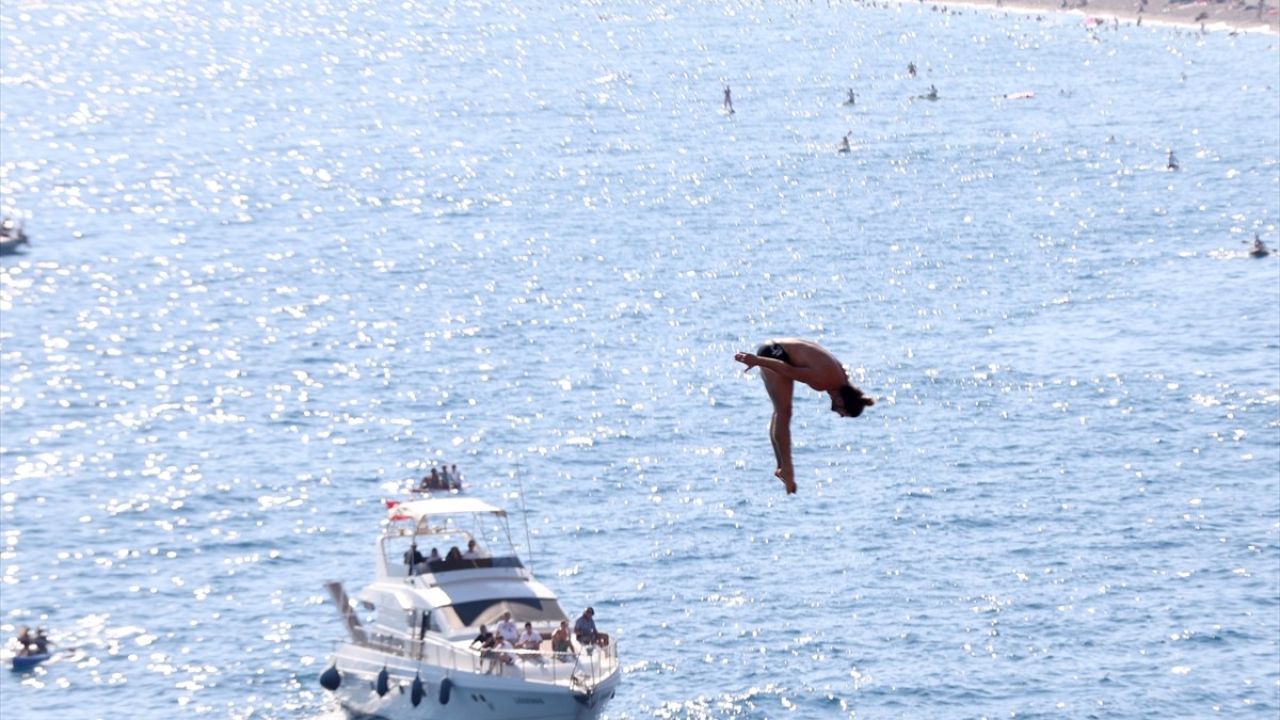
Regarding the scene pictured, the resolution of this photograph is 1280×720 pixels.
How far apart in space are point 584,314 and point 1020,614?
58.6 metres

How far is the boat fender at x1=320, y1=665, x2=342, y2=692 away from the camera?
76.1 metres

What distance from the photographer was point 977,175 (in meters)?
188

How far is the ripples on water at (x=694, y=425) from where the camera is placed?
8400 centimetres

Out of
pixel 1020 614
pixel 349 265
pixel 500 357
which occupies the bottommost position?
pixel 1020 614

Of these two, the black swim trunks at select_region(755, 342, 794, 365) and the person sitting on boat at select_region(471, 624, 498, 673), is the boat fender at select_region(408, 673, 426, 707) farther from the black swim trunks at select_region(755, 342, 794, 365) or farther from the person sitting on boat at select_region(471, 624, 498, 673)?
the black swim trunks at select_region(755, 342, 794, 365)

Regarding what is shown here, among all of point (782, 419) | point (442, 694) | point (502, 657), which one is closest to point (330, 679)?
point (442, 694)

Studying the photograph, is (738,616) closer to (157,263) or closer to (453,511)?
(453,511)

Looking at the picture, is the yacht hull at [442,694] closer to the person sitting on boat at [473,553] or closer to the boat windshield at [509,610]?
the boat windshield at [509,610]

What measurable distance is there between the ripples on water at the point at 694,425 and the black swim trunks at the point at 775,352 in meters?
52.0

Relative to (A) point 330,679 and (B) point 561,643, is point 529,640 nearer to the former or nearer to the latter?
(B) point 561,643

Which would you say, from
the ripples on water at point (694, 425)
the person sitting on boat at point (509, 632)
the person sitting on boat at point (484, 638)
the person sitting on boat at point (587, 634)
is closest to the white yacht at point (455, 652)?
the person sitting on boat at point (587, 634)

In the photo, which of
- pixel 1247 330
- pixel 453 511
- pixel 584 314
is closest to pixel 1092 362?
pixel 1247 330

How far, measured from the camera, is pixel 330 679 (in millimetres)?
76062

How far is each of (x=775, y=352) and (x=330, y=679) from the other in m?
52.6
